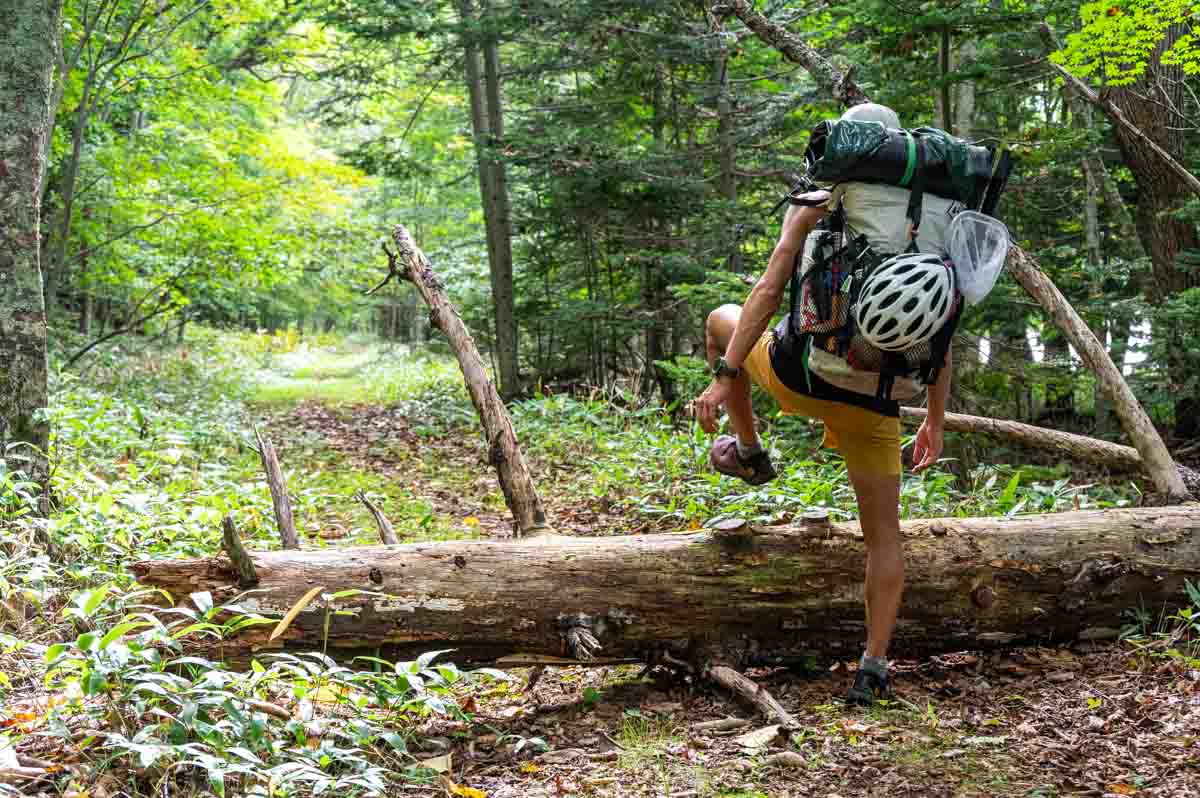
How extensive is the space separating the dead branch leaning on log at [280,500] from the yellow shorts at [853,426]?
2707 millimetres

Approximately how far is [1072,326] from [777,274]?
10.4 feet

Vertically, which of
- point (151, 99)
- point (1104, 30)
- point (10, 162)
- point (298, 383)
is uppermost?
point (151, 99)

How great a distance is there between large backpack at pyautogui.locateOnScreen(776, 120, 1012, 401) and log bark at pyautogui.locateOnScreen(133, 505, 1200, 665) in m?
1.07

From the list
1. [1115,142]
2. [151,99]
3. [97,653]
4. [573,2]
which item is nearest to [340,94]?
[151,99]

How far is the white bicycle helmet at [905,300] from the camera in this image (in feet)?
10.8

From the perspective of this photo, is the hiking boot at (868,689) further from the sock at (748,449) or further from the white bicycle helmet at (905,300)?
the white bicycle helmet at (905,300)

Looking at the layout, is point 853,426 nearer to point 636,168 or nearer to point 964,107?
point 964,107

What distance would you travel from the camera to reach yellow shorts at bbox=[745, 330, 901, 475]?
3.81 metres

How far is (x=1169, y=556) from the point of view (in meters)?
4.58

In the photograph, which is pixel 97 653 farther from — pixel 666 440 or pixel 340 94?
pixel 340 94

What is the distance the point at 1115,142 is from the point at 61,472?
412 inches

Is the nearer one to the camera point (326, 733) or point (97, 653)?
point (97, 653)

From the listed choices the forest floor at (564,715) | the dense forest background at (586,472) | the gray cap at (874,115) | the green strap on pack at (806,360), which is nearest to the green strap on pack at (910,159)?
the gray cap at (874,115)

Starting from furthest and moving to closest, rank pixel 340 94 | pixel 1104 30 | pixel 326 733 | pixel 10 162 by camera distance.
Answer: pixel 340 94
pixel 1104 30
pixel 10 162
pixel 326 733
